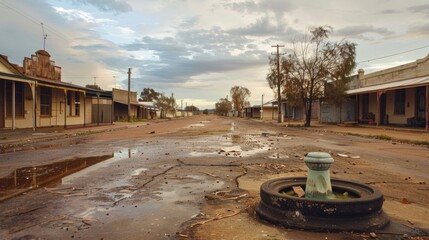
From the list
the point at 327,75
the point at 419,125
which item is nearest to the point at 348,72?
the point at 327,75

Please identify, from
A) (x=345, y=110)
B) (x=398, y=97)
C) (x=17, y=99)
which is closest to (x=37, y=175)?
(x=17, y=99)

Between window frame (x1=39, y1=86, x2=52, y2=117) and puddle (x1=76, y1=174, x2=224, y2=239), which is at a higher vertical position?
window frame (x1=39, y1=86, x2=52, y2=117)

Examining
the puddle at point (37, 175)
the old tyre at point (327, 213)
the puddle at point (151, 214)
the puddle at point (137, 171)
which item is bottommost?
the puddle at point (37, 175)

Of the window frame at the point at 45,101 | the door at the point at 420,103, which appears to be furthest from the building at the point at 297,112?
the window frame at the point at 45,101

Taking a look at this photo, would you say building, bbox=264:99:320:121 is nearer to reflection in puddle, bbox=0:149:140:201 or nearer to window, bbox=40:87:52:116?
window, bbox=40:87:52:116

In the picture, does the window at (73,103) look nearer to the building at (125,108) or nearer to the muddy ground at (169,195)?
the building at (125,108)

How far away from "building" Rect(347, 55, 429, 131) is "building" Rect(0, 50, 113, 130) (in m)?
25.6

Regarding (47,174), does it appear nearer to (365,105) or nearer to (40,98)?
(40,98)

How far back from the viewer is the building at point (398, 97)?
89.0 feet

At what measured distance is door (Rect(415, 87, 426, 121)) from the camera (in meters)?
27.3

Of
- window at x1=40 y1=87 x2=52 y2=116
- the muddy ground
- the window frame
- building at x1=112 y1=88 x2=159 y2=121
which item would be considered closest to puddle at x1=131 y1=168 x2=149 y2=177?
the muddy ground

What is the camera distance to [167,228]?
4.41 m

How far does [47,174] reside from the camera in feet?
27.2

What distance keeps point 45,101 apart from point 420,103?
30.1 meters
